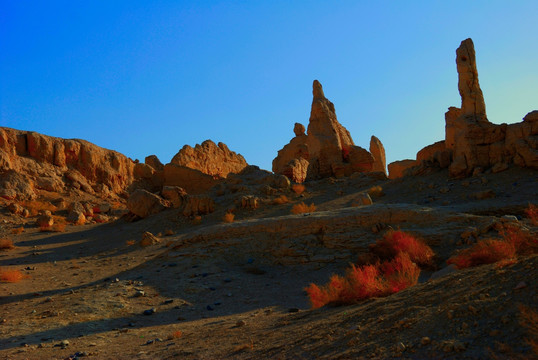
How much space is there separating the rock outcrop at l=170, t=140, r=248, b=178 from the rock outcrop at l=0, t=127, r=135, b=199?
19.1 ft

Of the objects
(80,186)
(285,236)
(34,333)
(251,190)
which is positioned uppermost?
(80,186)

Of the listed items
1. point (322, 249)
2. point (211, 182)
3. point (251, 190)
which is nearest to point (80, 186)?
point (211, 182)

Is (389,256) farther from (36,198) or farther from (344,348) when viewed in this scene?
(36,198)

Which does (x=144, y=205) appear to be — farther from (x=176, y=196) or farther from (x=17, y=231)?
(x=17, y=231)

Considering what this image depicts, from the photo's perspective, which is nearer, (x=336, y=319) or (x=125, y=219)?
(x=336, y=319)

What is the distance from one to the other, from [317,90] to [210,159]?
1757cm

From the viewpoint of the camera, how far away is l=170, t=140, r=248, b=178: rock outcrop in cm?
4009

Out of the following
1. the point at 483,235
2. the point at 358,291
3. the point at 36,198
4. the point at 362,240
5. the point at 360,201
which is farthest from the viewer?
A: the point at 36,198

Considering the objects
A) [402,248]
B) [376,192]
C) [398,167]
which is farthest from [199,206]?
[398,167]

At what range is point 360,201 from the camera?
57.4 ft

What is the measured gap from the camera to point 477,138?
65.9 feet

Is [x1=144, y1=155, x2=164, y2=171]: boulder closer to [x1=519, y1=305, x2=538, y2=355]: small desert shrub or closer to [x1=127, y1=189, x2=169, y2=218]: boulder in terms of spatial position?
[x1=127, y1=189, x2=169, y2=218]: boulder

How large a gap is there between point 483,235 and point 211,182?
79.3 ft

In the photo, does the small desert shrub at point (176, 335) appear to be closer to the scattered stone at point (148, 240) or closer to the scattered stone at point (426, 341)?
the scattered stone at point (426, 341)
